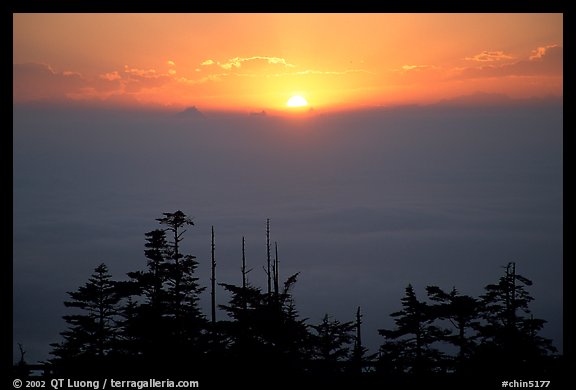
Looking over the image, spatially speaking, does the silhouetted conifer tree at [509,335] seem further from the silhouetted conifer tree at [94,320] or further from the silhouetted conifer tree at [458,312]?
the silhouetted conifer tree at [94,320]

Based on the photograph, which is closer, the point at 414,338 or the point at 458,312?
the point at 458,312

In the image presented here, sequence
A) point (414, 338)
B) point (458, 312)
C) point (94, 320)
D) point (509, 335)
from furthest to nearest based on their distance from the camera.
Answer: point (94, 320), point (414, 338), point (458, 312), point (509, 335)

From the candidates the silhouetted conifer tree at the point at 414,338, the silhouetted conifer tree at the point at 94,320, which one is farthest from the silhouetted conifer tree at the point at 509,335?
the silhouetted conifer tree at the point at 94,320

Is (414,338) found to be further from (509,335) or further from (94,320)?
(94,320)

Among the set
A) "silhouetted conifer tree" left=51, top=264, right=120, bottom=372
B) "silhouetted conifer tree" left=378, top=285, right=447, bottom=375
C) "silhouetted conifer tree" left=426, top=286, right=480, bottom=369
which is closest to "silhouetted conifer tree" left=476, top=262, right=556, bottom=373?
"silhouetted conifer tree" left=426, top=286, right=480, bottom=369

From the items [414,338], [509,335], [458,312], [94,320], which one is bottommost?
[509,335]

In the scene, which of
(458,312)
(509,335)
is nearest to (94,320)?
(458,312)

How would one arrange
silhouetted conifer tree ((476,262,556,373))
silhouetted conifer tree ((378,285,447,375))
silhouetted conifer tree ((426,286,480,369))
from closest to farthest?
silhouetted conifer tree ((476,262,556,373)), silhouetted conifer tree ((426,286,480,369)), silhouetted conifer tree ((378,285,447,375))

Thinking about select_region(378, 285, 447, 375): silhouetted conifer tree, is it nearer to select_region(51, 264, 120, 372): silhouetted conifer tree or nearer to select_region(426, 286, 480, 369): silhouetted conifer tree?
select_region(426, 286, 480, 369): silhouetted conifer tree

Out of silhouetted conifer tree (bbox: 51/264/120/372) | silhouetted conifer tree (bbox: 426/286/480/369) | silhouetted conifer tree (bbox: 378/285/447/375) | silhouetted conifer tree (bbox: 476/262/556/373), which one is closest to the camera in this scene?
silhouetted conifer tree (bbox: 476/262/556/373)
